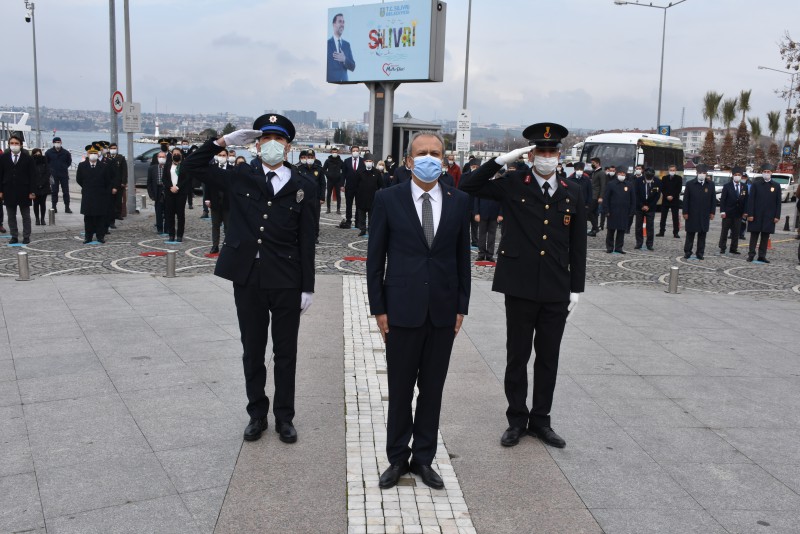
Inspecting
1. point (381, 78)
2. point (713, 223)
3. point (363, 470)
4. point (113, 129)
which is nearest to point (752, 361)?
point (363, 470)

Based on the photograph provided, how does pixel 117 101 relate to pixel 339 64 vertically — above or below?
below

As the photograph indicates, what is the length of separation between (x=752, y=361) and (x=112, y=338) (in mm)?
6691

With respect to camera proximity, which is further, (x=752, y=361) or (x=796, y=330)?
(x=796, y=330)

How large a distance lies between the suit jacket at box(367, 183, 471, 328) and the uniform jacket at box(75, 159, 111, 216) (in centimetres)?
1219

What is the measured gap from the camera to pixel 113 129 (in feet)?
73.2

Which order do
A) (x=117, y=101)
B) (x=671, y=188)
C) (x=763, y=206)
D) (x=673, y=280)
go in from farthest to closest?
1. (x=117, y=101)
2. (x=671, y=188)
3. (x=763, y=206)
4. (x=673, y=280)

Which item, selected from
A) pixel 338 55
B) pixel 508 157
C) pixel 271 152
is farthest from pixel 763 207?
pixel 338 55

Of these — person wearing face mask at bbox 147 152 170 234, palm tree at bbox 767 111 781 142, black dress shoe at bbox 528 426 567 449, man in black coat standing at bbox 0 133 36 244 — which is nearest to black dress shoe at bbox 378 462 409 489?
black dress shoe at bbox 528 426 567 449

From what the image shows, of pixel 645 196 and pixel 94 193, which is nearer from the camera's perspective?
pixel 94 193

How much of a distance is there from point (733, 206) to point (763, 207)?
50.2 inches

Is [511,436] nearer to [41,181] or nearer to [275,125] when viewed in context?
[275,125]

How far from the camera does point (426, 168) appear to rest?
4465 millimetres

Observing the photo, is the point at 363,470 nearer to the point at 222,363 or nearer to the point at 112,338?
the point at 222,363

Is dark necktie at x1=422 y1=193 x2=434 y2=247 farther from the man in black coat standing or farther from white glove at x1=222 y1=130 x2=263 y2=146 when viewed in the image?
the man in black coat standing
